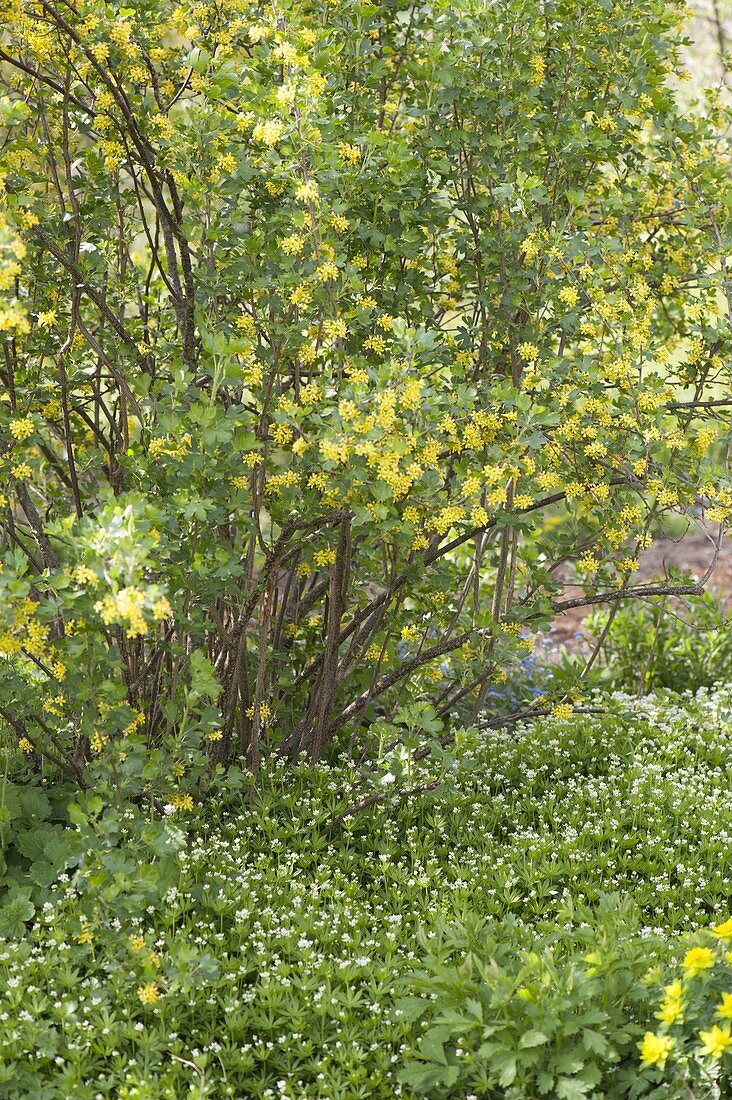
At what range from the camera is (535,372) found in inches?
127

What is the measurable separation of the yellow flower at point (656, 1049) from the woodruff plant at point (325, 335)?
Answer: 122 cm

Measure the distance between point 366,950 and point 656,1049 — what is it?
79 centimetres

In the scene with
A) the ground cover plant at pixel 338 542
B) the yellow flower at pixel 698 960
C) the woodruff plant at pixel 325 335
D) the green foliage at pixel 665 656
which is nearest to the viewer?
the yellow flower at pixel 698 960

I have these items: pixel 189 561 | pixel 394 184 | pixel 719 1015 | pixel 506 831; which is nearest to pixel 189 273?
pixel 394 184

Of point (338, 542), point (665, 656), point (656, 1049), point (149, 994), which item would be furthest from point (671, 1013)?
point (665, 656)

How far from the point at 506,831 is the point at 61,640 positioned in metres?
1.53

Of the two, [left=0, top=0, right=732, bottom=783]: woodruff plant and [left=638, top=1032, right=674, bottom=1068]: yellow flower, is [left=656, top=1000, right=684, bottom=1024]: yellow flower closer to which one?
[left=638, top=1032, right=674, bottom=1068]: yellow flower

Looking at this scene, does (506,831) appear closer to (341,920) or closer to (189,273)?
(341,920)

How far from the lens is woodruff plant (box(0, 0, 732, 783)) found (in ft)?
9.08

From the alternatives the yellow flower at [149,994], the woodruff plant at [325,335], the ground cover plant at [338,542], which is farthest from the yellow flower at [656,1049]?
the woodruff plant at [325,335]

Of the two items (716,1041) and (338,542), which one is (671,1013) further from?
(338,542)

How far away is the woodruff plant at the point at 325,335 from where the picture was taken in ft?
9.08

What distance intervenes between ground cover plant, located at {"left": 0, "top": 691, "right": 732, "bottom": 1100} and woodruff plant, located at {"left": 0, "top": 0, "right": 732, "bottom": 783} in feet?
1.26

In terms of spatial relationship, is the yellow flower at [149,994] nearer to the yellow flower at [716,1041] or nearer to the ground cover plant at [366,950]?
the ground cover plant at [366,950]
